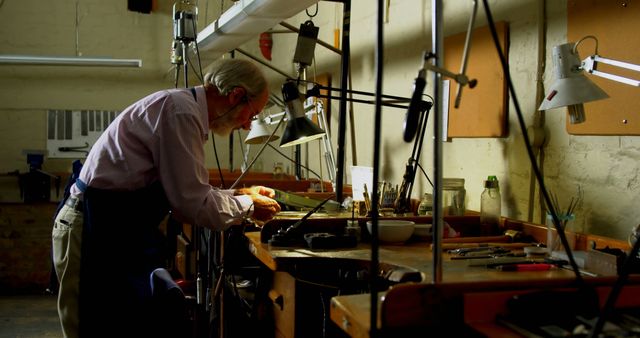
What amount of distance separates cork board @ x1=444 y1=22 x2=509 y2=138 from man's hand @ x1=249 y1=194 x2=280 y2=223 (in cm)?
86

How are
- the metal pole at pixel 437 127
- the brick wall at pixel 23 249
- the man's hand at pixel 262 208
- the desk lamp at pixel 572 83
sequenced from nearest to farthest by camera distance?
the metal pole at pixel 437 127 < the desk lamp at pixel 572 83 < the man's hand at pixel 262 208 < the brick wall at pixel 23 249

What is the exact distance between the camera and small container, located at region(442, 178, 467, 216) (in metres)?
2.34

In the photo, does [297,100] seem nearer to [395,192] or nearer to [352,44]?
[395,192]

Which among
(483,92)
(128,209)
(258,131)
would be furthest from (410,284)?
(258,131)

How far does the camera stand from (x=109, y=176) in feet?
6.02

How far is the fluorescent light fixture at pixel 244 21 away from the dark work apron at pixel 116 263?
1225 mm

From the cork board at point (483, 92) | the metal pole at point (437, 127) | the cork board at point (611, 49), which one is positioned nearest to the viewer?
the metal pole at point (437, 127)

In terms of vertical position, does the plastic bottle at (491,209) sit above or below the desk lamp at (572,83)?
below

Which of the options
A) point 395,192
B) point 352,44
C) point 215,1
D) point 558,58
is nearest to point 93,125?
point 215,1

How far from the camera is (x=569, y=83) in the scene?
1521 mm

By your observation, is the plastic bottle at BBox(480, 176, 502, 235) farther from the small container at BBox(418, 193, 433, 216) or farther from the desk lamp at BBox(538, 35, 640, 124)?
the desk lamp at BBox(538, 35, 640, 124)

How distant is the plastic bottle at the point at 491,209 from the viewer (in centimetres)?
212

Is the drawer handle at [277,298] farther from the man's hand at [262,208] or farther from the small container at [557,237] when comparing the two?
the small container at [557,237]

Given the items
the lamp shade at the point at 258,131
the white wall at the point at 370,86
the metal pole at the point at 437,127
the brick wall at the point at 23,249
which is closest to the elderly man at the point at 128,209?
the metal pole at the point at 437,127
